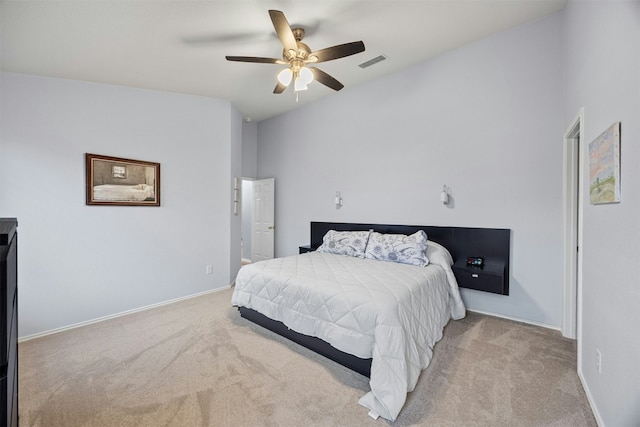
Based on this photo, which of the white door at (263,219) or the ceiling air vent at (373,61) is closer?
the ceiling air vent at (373,61)

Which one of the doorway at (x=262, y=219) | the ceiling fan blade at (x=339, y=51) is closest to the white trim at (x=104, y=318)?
the doorway at (x=262, y=219)

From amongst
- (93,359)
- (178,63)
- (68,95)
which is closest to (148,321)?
(93,359)

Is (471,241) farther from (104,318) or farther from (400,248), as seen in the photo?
(104,318)

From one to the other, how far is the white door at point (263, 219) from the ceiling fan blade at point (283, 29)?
3.20 meters

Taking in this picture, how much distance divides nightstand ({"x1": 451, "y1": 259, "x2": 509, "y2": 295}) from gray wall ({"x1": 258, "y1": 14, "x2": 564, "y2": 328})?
8.3 inches

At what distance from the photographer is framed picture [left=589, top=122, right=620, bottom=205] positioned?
54.9 inches

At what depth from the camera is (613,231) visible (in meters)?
1.44

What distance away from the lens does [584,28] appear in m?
1.99

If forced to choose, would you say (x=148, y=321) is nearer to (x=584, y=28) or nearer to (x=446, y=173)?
(x=446, y=173)

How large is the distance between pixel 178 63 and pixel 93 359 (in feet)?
10.0

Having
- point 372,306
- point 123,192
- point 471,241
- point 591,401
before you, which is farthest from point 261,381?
point 123,192

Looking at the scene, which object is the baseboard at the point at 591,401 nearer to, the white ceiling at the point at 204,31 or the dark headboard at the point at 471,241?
the dark headboard at the point at 471,241

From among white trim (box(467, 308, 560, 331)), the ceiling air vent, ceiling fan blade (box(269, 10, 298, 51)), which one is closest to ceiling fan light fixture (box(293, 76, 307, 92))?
ceiling fan blade (box(269, 10, 298, 51))

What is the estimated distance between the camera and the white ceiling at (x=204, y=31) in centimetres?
226
